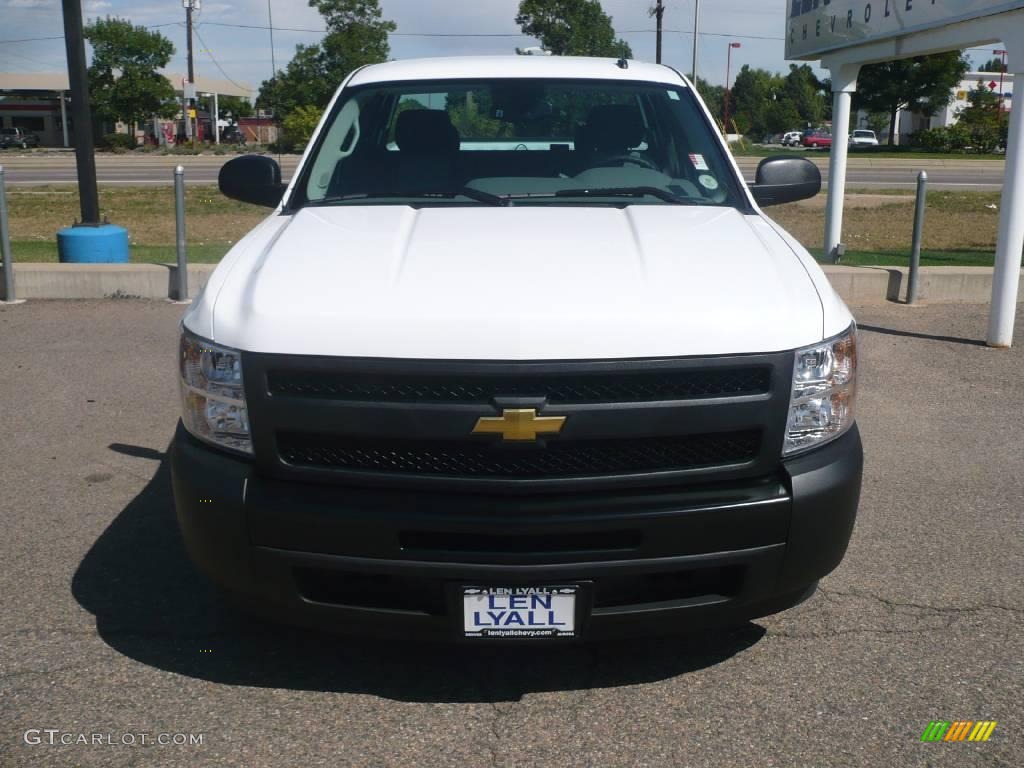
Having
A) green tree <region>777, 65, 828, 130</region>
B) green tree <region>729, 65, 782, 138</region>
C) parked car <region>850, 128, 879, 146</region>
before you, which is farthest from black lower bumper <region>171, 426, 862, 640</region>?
green tree <region>777, 65, 828, 130</region>

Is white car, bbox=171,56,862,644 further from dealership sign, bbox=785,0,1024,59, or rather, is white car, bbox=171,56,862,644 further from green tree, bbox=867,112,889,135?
green tree, bbox=867,112,889,135

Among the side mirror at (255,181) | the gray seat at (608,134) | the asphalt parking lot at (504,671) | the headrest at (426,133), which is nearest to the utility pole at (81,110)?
the asphalt parking lot at (504,671)

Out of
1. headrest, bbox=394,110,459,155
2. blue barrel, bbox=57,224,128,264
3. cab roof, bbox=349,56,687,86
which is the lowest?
blue barrel, bbox=57,224,128,264

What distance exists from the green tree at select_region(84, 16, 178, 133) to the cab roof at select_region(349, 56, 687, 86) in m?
66.1

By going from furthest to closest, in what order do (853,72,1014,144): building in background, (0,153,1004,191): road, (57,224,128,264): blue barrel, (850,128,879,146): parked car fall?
(853,72,1014,144): building in background, (850,128,879,146): parked car, (0,153,1004,191): road, (57,224,128,264): blue barrel

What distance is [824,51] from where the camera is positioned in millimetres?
11711

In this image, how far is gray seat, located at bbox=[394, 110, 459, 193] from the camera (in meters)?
4.33

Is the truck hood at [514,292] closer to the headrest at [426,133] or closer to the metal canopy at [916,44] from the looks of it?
the headrest at [426,133]

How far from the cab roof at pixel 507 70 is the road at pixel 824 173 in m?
19.5

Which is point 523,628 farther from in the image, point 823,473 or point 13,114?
point 13,114

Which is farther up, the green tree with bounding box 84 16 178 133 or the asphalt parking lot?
→ the green tree with bounding box 84 16 178 133

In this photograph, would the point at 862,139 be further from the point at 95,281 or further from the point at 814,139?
the point at 95,281

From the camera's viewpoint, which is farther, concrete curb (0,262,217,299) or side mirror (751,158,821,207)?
concrete curb (0,262,217,299)

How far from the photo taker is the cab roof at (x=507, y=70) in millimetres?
4848
